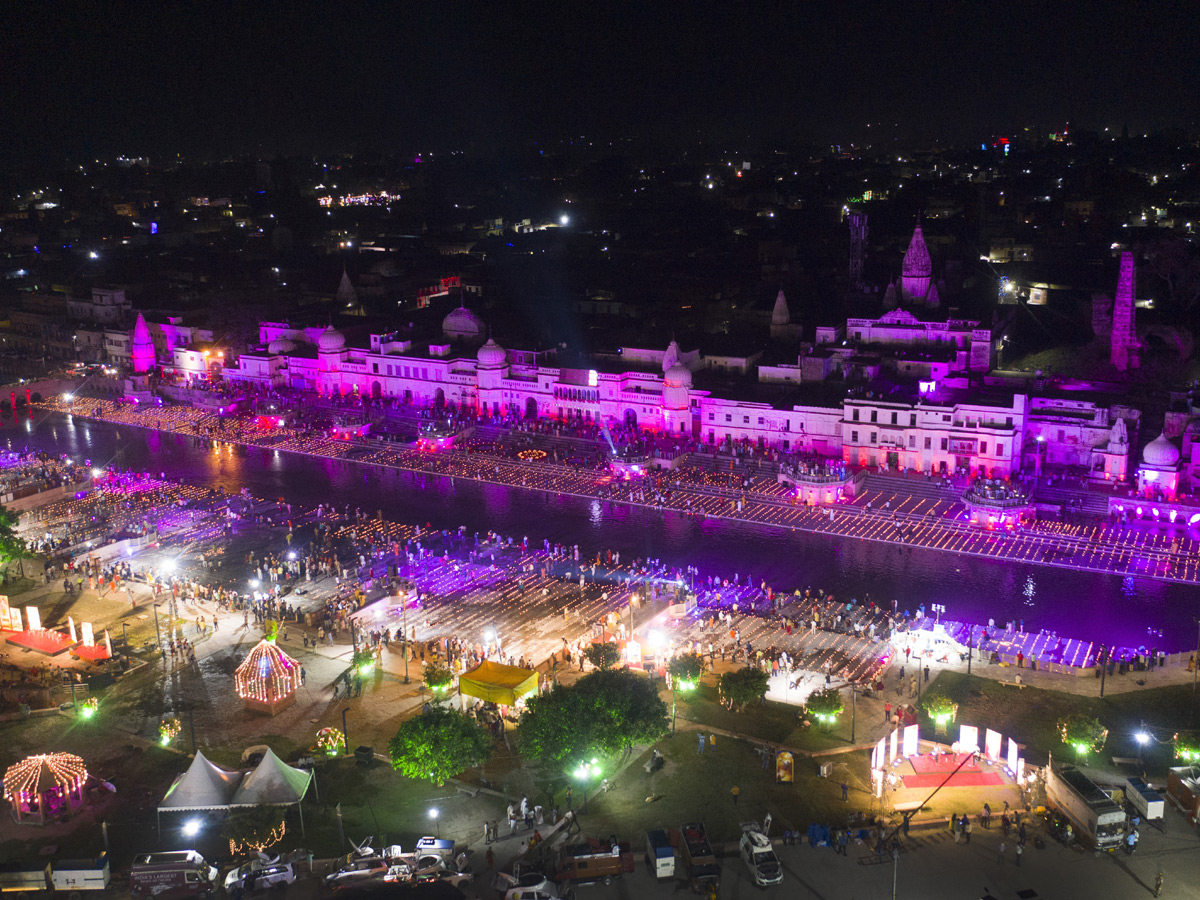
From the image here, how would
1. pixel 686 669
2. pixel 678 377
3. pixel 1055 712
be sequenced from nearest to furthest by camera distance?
pixel 1055 712 → pixel 686 669 → pixel 678 377

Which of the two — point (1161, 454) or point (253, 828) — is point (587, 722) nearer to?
point (253, 828)

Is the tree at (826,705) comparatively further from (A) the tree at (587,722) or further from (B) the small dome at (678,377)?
(B) the small dome at (678,377)

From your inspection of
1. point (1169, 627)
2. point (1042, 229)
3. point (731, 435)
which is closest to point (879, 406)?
point (731, 435)

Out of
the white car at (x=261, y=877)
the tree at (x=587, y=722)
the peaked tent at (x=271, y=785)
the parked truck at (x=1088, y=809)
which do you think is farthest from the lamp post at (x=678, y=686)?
the white car at (x=261, y=877)

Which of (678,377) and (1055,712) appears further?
(678,377)

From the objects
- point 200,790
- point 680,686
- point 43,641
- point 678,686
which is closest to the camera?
point 200,790

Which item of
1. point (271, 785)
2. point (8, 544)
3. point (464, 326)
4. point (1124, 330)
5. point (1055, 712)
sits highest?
point (464, 326)

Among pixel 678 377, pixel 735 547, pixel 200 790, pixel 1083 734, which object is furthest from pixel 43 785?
pixel 678 377
